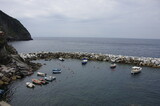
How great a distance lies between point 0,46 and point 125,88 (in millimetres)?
46158

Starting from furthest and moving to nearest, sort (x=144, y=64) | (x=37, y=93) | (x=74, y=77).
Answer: (x=144, y=64) → (x=74, y=77) → (x=37, y=93)

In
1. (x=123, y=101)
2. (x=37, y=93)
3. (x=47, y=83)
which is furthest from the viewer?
(x=47, y=83)

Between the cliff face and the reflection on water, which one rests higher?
the cliff face

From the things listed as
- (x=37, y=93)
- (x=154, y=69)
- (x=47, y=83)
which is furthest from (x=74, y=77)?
(x=154, y=69)

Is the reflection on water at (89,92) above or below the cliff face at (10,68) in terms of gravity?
below

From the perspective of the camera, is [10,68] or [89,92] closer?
[89,92]

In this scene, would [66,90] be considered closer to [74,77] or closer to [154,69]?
[74,77]

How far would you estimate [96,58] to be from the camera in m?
80.1

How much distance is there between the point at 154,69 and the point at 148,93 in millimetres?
27000

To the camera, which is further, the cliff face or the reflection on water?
the cliff face

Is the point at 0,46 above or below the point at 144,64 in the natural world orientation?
above

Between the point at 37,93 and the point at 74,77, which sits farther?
the point at 74,77

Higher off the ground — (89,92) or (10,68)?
(10,68)

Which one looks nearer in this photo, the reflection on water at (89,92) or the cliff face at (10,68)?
the reflection on water at (89,92)
